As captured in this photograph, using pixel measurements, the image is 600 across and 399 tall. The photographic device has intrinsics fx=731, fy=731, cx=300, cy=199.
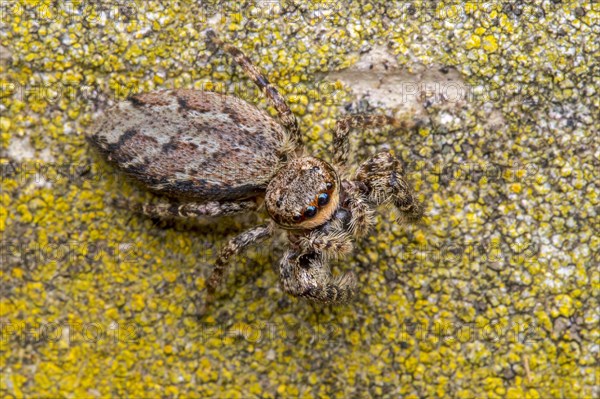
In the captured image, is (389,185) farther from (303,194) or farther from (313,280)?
(313,280)

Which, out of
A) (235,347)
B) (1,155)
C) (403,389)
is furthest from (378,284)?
(1,155)

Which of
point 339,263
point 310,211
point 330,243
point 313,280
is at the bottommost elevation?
point 339,263

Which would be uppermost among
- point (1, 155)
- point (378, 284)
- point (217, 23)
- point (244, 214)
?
point (217, 23)

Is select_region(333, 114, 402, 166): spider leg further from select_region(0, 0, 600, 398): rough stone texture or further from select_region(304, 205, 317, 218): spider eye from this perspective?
select_region(304, 205, 317, 218): spider eye

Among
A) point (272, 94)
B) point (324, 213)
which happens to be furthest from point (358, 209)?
point (272, 94)

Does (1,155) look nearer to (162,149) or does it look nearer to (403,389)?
(162,149)

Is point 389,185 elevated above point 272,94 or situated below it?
below
